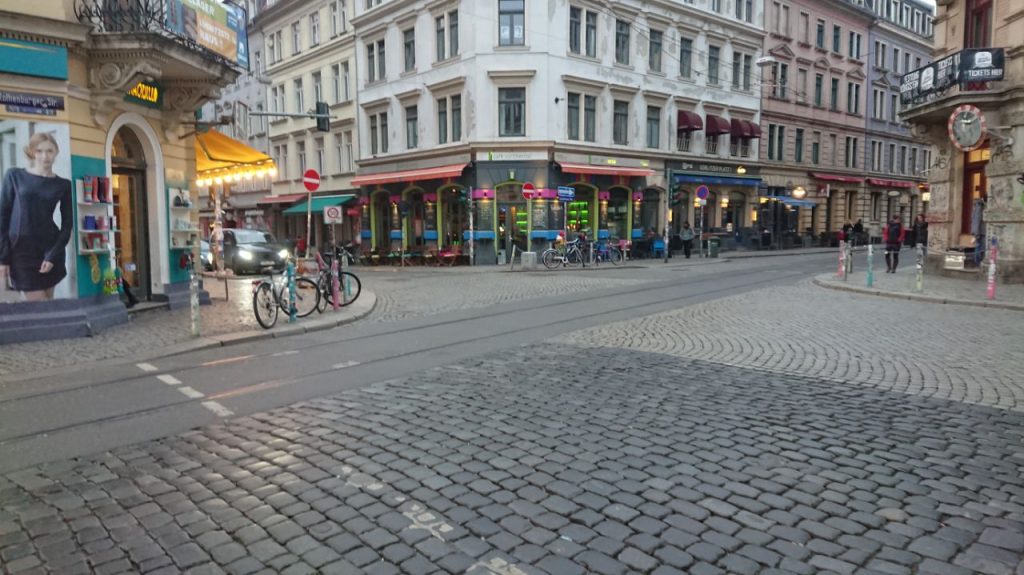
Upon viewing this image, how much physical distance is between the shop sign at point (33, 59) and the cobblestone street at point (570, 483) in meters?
7.73

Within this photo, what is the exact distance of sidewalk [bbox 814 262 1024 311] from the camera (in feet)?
44.5

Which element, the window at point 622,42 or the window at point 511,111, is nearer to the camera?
the window at point 511,111

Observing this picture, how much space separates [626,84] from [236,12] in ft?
69.9

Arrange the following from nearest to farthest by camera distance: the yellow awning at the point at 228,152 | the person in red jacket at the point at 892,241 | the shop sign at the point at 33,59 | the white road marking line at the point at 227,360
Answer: the white road marking line at the point at 227,360 → the shop sign at the point at 33,59 → the yellow awning at the point at 228,152 → the person in red jacket at the point at 892,241

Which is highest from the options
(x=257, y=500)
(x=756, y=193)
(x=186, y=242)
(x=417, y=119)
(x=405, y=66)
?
(x=405, y=66)

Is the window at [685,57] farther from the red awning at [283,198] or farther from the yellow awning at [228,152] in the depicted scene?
the yellow awning at [228,152]

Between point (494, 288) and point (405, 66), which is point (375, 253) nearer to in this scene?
point (405, 66)

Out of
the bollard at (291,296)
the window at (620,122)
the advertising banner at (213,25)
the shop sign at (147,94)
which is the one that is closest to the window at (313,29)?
the window at (620,122)

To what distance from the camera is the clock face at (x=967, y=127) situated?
658 inches

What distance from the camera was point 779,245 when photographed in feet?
132

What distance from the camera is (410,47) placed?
32406 mm

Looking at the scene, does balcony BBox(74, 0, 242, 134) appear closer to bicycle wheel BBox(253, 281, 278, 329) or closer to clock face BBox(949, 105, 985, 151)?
bicycle wheel BBox(253, 281, 278, 329)

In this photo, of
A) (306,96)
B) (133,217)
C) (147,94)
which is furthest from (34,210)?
(306,96)

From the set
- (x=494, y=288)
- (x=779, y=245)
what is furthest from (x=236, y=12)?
(x=779, y=245)
